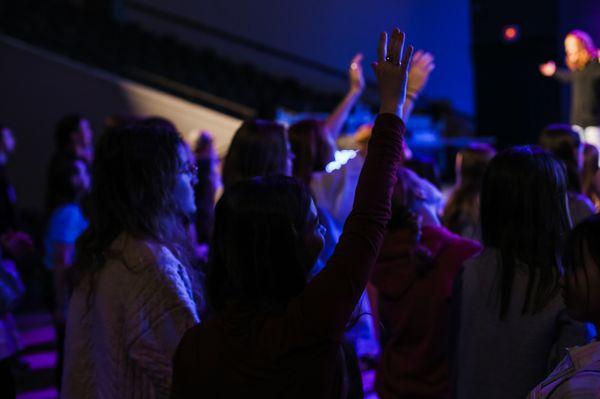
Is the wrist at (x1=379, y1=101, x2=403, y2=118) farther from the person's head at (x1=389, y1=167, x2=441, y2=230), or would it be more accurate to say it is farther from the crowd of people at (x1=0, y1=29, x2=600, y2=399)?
the person's head at (x1=389, y1=167, x2=441, y2=230)

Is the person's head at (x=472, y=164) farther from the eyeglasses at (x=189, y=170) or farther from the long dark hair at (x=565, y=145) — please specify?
the eyeglasses at (x=189, y=170)

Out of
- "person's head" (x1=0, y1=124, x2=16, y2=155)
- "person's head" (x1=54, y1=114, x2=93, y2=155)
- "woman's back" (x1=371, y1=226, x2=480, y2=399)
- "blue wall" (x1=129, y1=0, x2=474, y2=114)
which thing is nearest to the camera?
"woman's back" (x1=371, y1=226, x2=480, y2=399)

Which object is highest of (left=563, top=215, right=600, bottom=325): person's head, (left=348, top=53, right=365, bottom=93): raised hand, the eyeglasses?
(left=348, top=53, right=365, bottom=93): raised hand

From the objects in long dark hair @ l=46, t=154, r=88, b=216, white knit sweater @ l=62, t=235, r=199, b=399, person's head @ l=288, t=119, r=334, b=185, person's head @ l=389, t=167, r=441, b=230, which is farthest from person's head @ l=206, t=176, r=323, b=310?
long dark hair @ l=46, t=154, r=88, b=216

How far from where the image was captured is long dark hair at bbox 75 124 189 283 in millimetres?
1838

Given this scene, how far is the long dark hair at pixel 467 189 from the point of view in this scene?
3328 mm

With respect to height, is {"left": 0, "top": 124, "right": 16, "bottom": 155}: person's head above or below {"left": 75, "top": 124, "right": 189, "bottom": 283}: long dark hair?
above

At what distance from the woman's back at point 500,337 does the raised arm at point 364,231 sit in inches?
27.0

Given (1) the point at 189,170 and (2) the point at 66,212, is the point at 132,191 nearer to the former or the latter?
(1) the point at 189,170

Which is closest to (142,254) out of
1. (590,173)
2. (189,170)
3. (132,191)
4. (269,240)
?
(132,191)

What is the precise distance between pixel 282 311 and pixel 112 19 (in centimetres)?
1247

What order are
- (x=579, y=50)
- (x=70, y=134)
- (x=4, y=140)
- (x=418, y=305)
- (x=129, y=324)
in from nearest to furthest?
(x=129, y=324) → (x=418, y=305) → (x=4, y=140) → (x=70, y=134) → (x=579, y=50)

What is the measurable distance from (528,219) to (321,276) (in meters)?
0.82

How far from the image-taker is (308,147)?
2988mm
